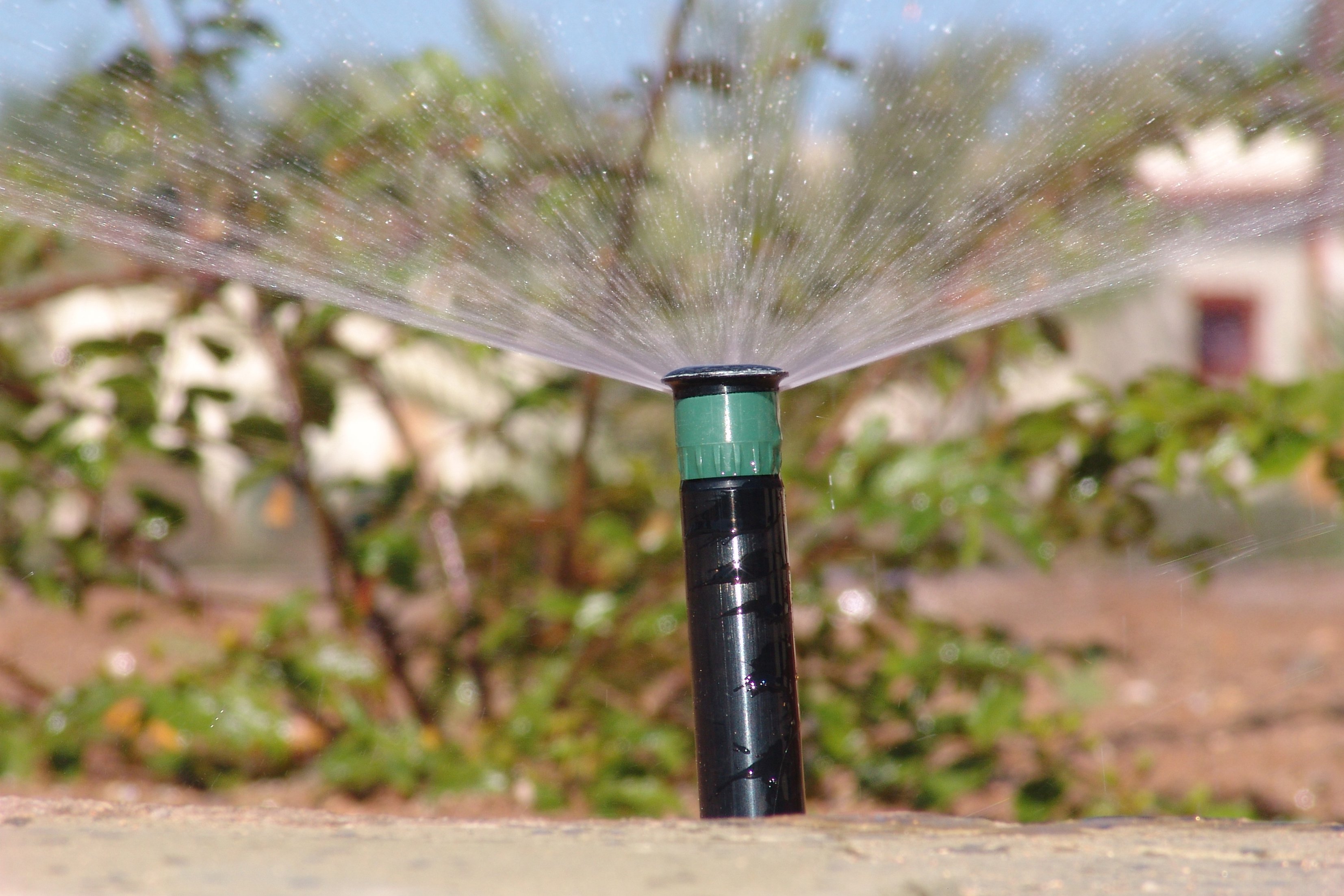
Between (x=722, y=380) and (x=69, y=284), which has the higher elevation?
(x=69, y=284)

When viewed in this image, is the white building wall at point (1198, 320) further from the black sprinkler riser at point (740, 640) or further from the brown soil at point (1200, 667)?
the black sprinkler riser at point (740, 640)

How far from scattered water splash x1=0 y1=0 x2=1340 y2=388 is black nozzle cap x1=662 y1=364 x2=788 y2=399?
16 centimetres

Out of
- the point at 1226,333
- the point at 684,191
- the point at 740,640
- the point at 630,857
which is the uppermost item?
the point at 1226,333

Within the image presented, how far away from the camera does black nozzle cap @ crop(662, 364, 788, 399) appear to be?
107 centimetres

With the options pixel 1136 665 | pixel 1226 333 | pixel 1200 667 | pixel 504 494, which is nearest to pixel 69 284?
pixel 504 494

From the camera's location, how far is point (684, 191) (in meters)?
1.53

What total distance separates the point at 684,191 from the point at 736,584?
63 cm

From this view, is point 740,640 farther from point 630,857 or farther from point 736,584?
point 630,857

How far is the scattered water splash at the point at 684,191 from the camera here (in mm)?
1396

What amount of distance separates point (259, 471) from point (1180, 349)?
211 inches

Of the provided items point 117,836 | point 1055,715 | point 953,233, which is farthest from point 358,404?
point 117,836

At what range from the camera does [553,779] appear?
6.58 feet

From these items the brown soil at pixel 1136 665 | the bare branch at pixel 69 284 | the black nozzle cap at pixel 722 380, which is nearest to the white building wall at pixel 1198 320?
the brown soil at pixel 1136 665

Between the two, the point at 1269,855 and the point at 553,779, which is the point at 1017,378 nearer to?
the point at 553,779
